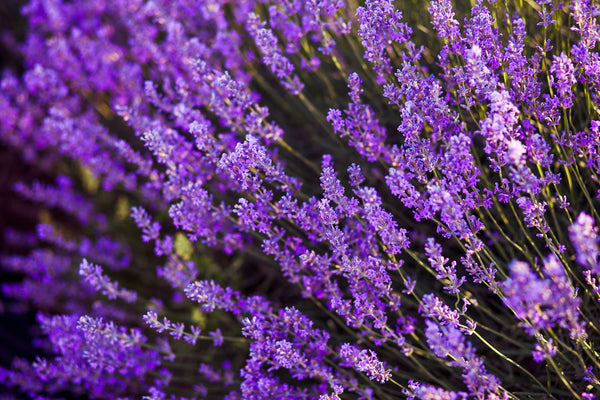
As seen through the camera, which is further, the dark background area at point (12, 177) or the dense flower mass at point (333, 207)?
the dark background area at point (12, 177)

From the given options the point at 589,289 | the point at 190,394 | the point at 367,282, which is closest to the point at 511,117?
the point at 367,282

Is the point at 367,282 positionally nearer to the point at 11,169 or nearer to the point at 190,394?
the point at 190,394

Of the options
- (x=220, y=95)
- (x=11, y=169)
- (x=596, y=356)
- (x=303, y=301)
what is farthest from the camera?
(x=11, y=169)

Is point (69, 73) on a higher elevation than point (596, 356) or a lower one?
higher

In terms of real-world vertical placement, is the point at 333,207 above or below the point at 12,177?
below

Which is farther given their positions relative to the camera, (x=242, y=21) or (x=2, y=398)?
(x=242, y=21)

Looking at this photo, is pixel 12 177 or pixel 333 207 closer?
pixel 333 207

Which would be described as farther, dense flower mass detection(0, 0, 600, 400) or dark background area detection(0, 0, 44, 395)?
dark background area detection(0, 0, 44, 395)

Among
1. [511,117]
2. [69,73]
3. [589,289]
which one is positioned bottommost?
[589,289]
